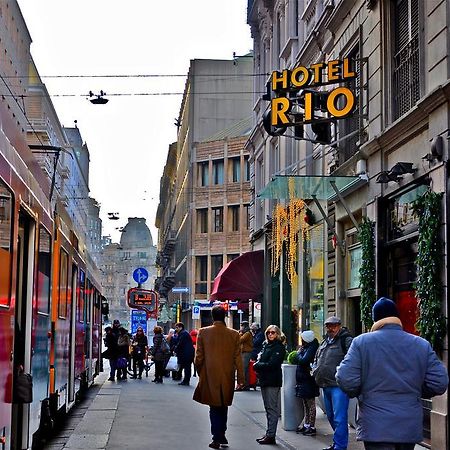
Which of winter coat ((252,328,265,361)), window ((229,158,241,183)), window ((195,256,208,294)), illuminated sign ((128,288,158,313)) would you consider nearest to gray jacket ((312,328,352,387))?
winter coat ((252,328,265,361))

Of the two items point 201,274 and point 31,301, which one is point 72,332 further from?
point 201,274

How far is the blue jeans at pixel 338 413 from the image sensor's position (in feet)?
37.1

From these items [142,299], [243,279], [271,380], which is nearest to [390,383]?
[271,380]

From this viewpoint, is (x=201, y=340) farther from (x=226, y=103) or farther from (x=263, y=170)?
(x=226, y=103)

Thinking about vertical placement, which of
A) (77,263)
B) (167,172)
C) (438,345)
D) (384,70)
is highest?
(167,172)

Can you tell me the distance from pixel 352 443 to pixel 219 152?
46.2m

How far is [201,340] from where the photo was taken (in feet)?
38.7

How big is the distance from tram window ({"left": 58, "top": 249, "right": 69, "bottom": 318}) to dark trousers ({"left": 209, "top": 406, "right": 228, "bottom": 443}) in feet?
7.54

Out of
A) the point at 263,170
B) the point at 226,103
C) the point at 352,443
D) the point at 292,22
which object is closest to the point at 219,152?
the point at 226,103

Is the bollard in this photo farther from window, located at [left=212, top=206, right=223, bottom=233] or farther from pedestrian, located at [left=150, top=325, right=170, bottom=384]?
window, located at [left=212, top=206, right=223, bottom=233]

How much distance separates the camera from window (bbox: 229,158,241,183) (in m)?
57.2

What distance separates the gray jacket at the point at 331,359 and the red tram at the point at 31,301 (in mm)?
3337

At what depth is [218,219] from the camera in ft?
194

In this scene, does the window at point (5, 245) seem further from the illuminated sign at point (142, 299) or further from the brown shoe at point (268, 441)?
the illuminated sign at point (142, 299)
